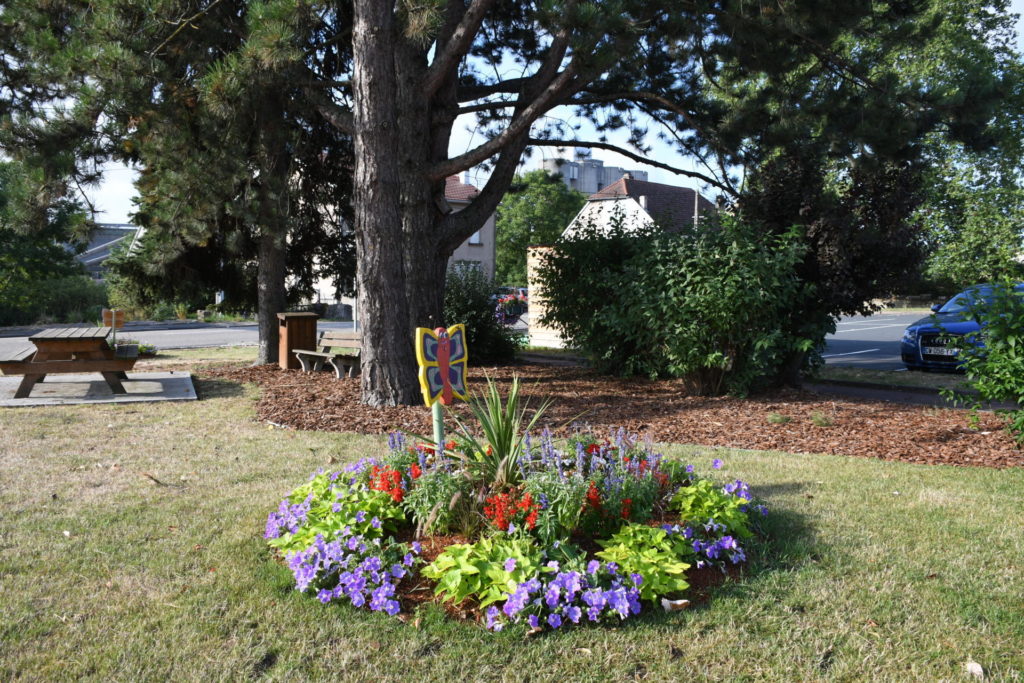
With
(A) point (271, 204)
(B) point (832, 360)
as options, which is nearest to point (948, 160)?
(B) point (832, 360)

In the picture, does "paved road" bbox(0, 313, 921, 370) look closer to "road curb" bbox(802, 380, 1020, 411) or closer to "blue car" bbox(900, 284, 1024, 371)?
"blue car" bbox(900, 284, 1024, 371)

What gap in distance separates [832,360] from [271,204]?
1146cm

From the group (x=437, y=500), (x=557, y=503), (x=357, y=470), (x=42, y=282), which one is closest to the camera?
(x=557, y=503)

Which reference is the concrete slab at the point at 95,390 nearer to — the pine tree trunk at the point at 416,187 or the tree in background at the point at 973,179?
the pine tree trunk at the point at 416,187

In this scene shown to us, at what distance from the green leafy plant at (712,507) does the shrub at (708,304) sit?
4.55 meters

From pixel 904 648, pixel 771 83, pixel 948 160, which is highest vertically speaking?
pixel 948 160

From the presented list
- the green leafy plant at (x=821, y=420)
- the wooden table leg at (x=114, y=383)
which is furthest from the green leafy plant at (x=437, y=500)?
the wooden table leg at (x=114, y=383)

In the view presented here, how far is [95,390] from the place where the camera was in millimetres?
9844

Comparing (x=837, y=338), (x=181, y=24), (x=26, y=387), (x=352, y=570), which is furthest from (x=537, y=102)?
(x=837, y=338)

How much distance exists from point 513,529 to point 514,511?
158 millimetres

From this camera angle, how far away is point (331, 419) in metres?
7.78

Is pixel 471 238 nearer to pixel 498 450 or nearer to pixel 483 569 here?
pixel 498 450

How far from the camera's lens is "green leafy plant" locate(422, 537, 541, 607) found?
3291 mm

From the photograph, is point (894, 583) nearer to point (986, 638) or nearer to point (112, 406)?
point (986, 638)
